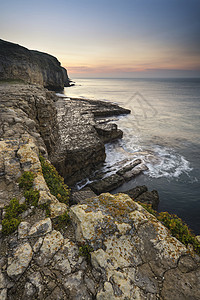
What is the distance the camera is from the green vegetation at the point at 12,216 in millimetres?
3490

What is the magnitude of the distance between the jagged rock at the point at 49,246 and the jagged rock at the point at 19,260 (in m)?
0.23

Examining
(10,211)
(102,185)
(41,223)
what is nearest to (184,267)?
(41,223)

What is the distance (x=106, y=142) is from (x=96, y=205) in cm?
2315

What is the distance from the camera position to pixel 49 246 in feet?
11.1

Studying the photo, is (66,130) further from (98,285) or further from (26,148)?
(98,285)

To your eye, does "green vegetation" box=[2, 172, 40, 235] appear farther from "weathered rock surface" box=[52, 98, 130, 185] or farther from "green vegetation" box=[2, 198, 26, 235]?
"weathered rock surface" box=[52, 98, 130, 185]

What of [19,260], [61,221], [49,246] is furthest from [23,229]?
[61,221]

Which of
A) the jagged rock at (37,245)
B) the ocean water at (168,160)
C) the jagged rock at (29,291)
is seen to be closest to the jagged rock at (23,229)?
the jagged rock at (37,245)

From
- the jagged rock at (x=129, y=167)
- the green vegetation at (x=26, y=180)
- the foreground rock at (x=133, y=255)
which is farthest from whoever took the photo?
the jagged rock at (x=129, y=167)

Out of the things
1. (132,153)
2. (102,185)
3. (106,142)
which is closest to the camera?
(102,185)

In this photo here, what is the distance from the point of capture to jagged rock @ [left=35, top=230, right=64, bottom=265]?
3.16 meters

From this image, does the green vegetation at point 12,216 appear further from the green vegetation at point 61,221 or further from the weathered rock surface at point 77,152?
the weathered rock surface at point 77,152

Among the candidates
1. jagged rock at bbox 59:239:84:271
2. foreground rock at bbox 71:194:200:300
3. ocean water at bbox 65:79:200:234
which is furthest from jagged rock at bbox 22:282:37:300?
ocean water at bbox 65:79:200:234

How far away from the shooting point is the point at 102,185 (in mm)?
15602
